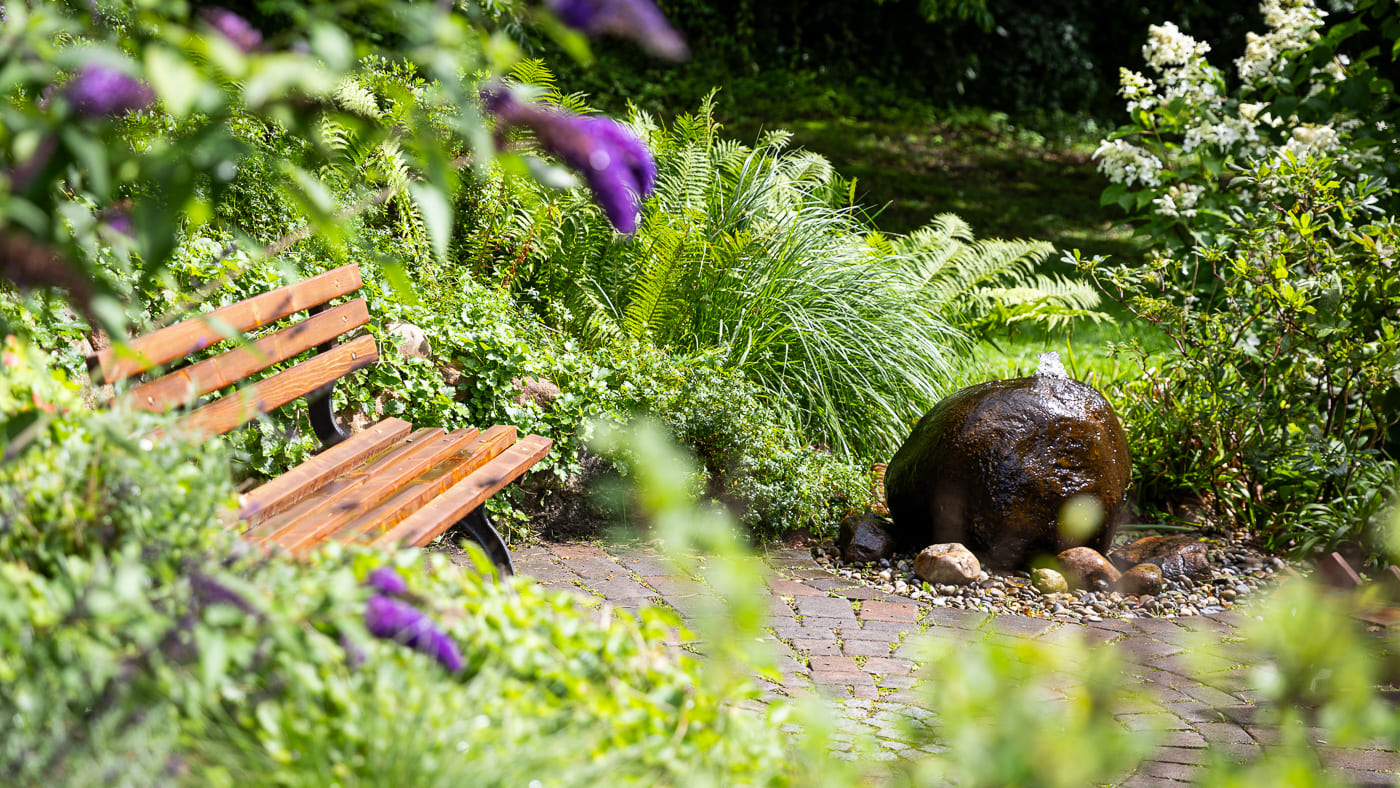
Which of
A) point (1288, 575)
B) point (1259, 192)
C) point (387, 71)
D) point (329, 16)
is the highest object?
point (387, 71)

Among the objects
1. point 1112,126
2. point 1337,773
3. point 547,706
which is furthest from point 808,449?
point 1112,126

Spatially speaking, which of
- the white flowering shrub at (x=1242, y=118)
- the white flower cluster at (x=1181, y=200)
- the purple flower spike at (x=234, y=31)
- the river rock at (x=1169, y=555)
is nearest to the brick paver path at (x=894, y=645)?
the river rock at (x=1169, y=555)

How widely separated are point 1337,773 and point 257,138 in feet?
14.6

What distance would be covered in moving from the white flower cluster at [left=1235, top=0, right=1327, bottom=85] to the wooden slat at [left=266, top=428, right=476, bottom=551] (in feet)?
15.3

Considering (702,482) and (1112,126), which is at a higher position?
(1112,126)

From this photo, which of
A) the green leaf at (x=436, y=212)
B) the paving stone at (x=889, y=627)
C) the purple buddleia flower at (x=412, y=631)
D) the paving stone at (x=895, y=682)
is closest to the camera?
the green leaf at (x=436, y=212)

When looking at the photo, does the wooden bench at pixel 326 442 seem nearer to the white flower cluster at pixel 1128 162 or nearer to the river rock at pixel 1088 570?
the river rock at pixel 1088 570

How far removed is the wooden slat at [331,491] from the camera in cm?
265

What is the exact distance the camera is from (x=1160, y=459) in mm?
5547

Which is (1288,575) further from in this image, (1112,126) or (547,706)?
(1112,126)

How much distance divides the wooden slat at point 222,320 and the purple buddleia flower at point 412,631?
880 millimetres

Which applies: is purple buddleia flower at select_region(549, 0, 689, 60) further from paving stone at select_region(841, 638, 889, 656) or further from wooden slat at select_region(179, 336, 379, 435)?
paving stone at select_region(841, 638, 889, 656)

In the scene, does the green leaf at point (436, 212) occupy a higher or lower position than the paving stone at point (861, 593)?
higher

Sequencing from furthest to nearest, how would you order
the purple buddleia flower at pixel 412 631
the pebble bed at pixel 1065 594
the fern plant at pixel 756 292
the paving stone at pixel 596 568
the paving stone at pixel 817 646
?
the fern plant at pixel 756 292 → the pebble bed at pixel 1065 594 → the paving stone at pixel 596 568 → the paving stone at pixel 817 646 → the purple buddleia flower at pixel 412 631
